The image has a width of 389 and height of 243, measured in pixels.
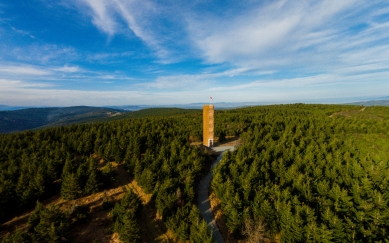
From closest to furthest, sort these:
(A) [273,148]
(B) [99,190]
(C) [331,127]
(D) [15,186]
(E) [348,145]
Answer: (D) [15,186]
(B) [99,190]
(A) [273,148]
(E) [348,145]
(C) [331,127]

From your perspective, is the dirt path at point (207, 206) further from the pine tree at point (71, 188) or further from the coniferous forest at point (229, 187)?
the pine tree at point (71, 188)

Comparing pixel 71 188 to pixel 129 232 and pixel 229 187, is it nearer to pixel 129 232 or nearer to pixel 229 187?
pixel 129 232

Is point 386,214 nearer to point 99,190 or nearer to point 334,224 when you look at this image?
point 334,224

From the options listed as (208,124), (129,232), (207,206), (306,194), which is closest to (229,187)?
(207,206)

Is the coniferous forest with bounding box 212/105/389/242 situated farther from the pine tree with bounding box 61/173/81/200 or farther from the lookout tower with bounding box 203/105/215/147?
the pine tree with bounding box 61/173/81/200

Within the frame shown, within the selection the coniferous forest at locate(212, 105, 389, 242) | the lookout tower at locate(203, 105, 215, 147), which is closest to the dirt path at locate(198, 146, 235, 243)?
the coniferous forest at locate(212, 105, 389, 242)

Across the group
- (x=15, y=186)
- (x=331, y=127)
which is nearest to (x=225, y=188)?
(x=15, y=186)

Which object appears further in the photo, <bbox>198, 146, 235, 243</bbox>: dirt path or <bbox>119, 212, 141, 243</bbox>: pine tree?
<bbox>198, 146, 235, 243</bbox>: dirt path

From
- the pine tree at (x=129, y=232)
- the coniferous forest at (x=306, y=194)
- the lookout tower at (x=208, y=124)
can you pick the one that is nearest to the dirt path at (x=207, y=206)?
the coniferous forest at (x=306, y=194)
